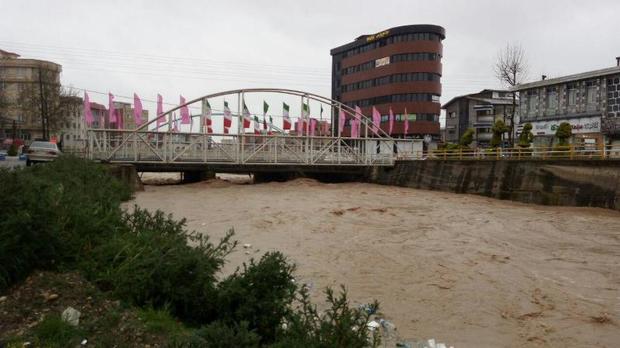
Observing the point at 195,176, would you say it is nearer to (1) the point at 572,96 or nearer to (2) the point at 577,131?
(2) the point at 577,131

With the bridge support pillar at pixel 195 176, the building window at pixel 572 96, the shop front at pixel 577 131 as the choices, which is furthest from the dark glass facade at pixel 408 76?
the bridge support pillar at pixel 195 176

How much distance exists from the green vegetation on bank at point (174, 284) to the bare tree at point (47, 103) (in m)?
57.8

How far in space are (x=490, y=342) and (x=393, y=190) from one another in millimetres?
30283

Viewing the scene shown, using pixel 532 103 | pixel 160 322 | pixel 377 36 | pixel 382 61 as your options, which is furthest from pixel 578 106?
pixel 377 36

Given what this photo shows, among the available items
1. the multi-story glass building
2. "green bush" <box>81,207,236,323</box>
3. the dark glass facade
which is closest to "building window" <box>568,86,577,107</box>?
the multi-story glass building

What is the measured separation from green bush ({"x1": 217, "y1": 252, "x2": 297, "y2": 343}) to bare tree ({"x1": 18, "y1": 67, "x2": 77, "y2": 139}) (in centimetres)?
5976

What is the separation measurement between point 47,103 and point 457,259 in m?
61.0

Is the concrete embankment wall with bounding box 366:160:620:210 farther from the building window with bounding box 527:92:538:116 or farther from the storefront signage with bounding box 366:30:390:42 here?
the storefront signage with bounding box 366:30:390:42

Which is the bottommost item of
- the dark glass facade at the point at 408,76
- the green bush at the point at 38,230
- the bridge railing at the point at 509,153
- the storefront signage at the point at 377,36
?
the green bush at the point at 38,230

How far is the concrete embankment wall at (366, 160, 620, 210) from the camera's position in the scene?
24.0 meters

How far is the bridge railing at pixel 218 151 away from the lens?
3606 cm

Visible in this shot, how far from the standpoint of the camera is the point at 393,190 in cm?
3700

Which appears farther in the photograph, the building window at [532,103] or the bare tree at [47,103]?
the bare tree at [47,103]

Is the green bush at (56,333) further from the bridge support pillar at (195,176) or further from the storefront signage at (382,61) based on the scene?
the storefront signage at (382,61)
